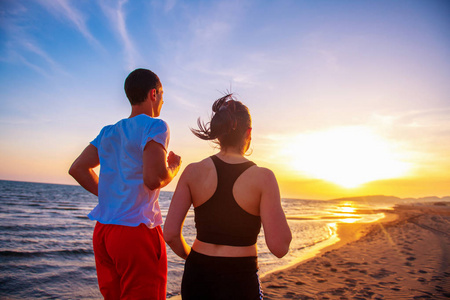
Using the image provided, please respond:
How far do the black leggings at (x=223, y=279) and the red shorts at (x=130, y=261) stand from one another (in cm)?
28

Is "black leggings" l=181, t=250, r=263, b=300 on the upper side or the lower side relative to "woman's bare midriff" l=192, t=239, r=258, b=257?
lower

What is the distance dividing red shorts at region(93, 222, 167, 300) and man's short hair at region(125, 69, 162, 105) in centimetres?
93

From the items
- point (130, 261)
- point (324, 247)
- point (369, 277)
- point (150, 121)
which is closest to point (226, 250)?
point (130, 261)

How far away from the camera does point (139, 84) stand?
204cm

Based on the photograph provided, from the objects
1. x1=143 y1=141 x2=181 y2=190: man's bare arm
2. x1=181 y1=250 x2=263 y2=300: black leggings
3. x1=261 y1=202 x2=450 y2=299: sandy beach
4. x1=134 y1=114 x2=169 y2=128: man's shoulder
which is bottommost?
x1=261 y1=202 x2=450 y2=299: sandy beach

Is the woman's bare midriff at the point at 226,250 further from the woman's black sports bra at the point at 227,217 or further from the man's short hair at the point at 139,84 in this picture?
the man's short hair at the point at 139,84

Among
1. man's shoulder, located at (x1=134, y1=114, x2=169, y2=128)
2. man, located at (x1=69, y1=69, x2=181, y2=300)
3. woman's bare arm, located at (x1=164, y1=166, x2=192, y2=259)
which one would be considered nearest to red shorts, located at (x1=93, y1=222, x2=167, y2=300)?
man, located at (x1=69, y1=69, x2=181, y2=300)

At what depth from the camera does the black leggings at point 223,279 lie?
1566 millimetres

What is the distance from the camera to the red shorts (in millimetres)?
1725

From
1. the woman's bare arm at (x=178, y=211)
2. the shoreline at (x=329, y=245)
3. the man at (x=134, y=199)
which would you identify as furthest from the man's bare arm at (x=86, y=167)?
the shoreline at (x=329, y=245)

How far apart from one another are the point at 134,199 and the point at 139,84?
2.77 feet

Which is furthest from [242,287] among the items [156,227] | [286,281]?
[286,281]

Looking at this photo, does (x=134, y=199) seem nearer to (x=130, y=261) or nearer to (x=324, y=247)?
(x=130, y=261)

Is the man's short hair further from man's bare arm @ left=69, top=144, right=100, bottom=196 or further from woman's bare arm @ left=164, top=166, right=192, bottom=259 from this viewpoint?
woman's bare arm @ left=164, top=166, right=192, bottom=259
